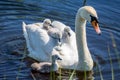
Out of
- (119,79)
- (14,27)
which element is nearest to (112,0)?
(14,27)

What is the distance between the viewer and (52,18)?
43.4 ft

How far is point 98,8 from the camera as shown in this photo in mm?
13898

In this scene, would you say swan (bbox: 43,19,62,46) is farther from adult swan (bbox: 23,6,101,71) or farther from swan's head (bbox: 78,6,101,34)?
swan's head (bbox: 78,6,101,34)

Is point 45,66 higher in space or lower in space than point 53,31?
lower

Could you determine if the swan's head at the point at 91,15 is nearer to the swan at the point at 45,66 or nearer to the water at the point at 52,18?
the water at the point at 52,18

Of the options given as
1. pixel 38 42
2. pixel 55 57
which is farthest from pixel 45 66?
pixel 38 42

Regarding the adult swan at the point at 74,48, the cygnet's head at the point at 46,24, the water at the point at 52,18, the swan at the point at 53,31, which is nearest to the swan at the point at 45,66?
the water at the point at 52,18

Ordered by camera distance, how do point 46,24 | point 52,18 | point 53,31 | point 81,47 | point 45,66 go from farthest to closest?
1. point 52,18
2. point 46,24
3. point 53,31
4. point 81,47
5. point 45,66

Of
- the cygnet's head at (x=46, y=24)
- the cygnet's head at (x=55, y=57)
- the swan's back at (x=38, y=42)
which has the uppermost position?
the cygnet's head at (x=46, y=24)

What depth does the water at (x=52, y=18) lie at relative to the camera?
10.6 meters

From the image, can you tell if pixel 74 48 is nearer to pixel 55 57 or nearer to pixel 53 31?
pixel 53 31

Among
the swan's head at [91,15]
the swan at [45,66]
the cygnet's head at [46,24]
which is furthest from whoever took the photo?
the cygnet's head at [46,24]

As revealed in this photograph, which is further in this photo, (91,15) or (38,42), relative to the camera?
(38,42)

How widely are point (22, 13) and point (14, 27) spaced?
1.05m
